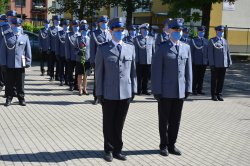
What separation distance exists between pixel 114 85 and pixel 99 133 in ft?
6.50

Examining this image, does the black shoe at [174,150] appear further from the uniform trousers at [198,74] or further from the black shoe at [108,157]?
the uniform trousers at [198,74]

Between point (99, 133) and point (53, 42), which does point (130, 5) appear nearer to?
point (53, 42)

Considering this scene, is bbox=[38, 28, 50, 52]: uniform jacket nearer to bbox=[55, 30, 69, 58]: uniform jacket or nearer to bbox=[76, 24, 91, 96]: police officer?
bbox=[55, 30, 69, 58]: uniform jacket

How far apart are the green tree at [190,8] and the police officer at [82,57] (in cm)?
1134

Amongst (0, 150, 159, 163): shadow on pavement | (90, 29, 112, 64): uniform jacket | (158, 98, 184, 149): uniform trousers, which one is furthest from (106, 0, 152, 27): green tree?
(0, 150, 159, 163): shadow on pavement

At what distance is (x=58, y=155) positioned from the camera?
7.00m

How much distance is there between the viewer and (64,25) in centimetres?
1539

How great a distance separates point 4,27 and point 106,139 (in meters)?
5.84

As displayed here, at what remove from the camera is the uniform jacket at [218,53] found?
42.7ft

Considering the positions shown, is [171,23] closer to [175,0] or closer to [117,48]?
[117,48]

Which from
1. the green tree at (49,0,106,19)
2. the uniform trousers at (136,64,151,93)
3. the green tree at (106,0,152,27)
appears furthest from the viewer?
the green tree at (49,0,106,19)

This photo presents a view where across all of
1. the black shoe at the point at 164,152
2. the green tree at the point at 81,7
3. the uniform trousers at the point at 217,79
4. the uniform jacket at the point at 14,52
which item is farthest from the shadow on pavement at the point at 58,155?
the green tree at the point at 81,7

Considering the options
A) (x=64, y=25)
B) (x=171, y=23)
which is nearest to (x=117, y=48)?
(x=171, y=23)

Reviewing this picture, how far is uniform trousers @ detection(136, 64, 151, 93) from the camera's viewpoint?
45.9ft
